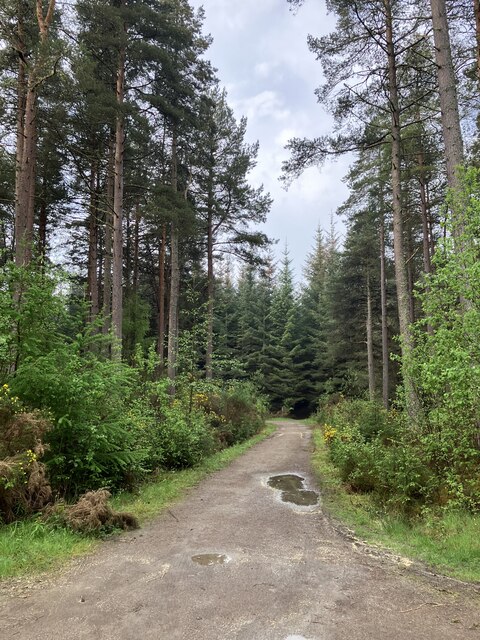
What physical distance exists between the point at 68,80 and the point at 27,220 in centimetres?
342

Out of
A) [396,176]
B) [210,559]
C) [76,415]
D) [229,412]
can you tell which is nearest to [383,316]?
[229,412]

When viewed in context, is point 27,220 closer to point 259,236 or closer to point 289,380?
point 259,236

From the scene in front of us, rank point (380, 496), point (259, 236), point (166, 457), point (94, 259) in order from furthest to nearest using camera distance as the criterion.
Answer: point (259, 236), point (94, 259), point (166, 457), point (380, 496)

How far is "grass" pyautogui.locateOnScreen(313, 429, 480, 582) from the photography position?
4.26m

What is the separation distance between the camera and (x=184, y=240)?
20.5m

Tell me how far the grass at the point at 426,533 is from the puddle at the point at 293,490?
0.41 meters

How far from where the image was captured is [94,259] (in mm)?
17125

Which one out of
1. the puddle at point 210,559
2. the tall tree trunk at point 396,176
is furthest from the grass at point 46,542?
the tall tree trunk at point 396,176

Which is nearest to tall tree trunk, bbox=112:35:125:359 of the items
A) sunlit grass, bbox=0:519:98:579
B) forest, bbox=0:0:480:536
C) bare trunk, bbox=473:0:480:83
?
forest, bbox=0:0:480:536

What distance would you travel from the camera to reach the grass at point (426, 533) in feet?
14.0

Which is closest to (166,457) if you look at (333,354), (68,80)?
(68,80)

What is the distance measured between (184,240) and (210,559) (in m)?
17.6

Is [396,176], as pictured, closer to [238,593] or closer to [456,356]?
[456,356]

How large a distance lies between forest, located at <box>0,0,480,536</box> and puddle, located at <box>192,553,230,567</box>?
227 cm
